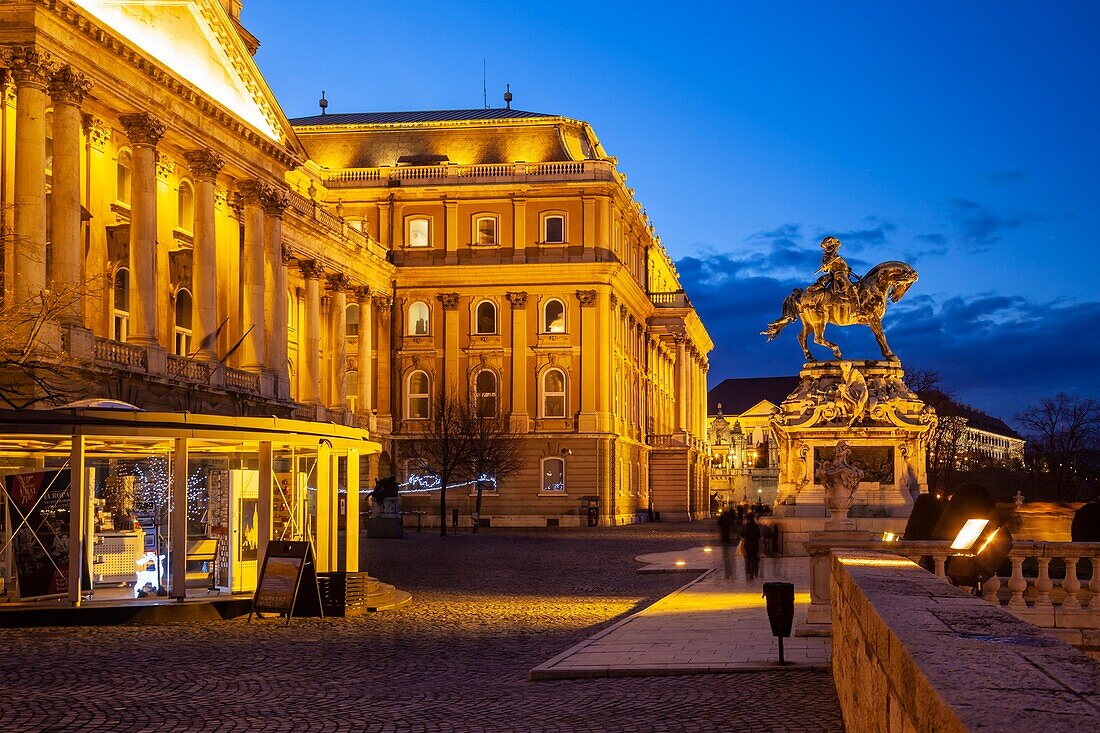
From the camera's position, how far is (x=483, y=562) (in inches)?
1484

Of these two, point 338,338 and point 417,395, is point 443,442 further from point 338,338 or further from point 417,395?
point 417,395

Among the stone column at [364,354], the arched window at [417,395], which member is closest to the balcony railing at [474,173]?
the stone column at [364,354]

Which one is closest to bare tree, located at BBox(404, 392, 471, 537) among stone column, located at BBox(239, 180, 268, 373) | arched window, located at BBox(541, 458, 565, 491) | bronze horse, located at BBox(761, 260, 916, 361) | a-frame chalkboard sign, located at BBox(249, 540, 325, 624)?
arched window, located at BBox(541, 458, 565, 491)

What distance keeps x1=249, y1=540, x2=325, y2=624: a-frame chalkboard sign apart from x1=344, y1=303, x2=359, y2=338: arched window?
57.2m

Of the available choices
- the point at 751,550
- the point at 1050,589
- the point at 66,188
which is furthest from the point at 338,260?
the point at 1050,589

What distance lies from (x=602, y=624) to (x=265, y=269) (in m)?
34.4

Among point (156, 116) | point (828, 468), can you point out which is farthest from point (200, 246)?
point (828, 468)

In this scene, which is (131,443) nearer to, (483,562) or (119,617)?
(119,617)

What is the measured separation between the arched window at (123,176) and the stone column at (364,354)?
28871 millimetres

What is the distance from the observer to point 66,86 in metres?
36.9

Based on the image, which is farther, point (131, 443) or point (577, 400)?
point (577, 400)

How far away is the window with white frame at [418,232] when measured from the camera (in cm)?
8038

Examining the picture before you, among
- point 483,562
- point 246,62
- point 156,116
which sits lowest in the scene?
point 483,562

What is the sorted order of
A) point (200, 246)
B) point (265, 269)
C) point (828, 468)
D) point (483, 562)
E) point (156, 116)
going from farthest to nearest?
point (265, 269) → point (200, 246) → point (156, 116) → point (483, 562) → point (828, 468)
